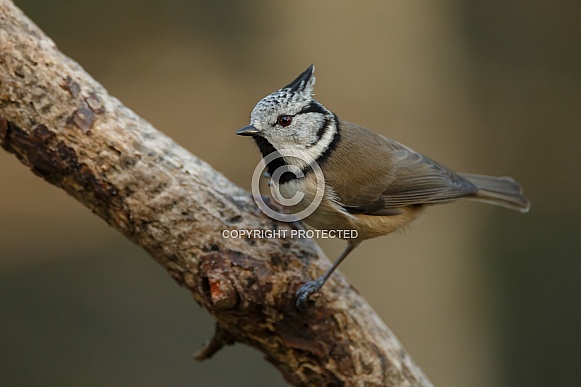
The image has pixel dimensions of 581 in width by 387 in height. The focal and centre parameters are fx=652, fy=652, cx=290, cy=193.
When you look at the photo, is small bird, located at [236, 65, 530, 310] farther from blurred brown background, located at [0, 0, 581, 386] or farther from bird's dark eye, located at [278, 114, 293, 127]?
blurred brown background, located at [0, 0, 581, 386]

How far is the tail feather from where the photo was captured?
11.6 feet

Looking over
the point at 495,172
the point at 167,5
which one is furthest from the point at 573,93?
the point at 167,5

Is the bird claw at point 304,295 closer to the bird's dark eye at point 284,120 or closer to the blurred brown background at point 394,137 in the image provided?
the bird's dark eye at point 284,120

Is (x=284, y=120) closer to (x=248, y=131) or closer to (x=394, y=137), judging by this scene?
(x=248, y=131)

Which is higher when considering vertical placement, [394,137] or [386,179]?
[394,137]

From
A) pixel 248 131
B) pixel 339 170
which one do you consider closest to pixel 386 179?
pixel 339 170

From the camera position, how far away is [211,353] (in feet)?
9.88

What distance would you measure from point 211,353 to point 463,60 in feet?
11.7

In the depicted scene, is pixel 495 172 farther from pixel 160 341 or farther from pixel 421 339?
pixel 160 341

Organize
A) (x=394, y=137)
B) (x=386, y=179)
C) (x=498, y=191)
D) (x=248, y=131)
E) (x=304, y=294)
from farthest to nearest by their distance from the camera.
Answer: (x=394, y=137) → (x=498, y=191) → (x=386, y=179) → (x=248, y=131) → (x=304, y=294)
